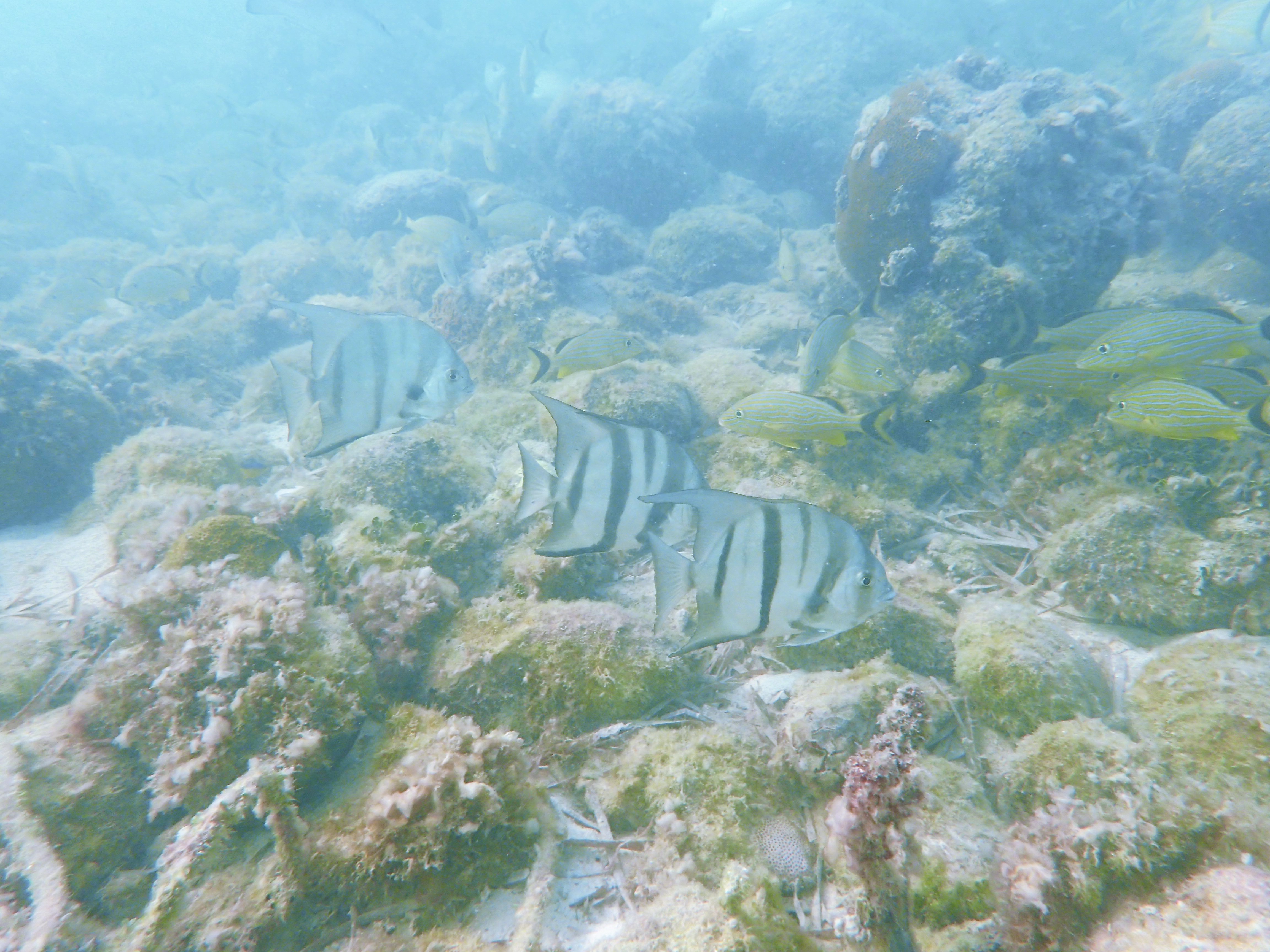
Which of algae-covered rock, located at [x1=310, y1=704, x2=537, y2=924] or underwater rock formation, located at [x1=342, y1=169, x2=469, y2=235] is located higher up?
underwater rock formation, located at [x1=342, y1=169, x2=469, y2=235]

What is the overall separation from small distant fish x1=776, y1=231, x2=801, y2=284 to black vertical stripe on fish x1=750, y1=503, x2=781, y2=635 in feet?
28.6

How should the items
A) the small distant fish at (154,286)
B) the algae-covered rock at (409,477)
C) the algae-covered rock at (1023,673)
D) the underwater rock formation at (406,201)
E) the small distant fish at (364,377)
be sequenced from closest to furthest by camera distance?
the algae-covered rock at (1023,673)
the small distant fish at (364,377)
the algae-covered rock at (409,477)
the small distant fish at (154,286)
the underwater rock formation at (406,201)

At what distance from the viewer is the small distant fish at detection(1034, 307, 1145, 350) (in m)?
4.00

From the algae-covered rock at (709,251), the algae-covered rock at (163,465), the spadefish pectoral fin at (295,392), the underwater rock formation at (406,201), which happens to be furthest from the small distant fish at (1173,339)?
the underwater rock formation at (406,201)

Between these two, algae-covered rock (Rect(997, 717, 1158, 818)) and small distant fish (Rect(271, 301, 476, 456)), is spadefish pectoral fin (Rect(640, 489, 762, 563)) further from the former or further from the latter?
small distant fish (Rect(271, 301, 476, 456))

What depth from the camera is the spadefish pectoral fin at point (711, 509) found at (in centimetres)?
193

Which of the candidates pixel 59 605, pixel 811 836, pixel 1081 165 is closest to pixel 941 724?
pixel 811 836

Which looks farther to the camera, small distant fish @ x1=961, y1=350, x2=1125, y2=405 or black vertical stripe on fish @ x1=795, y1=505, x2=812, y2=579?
small distant fish @ x1=961, y1=350, x2=1125, y2=405

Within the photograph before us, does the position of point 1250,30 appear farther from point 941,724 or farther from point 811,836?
point 811,836

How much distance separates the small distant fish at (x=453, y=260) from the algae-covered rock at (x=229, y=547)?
6.20 meters

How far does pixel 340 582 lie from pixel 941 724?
3.46 m

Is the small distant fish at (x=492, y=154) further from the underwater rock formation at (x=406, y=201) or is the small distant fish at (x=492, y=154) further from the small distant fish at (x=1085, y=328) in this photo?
the small distant fish at (x=1085, y=328)

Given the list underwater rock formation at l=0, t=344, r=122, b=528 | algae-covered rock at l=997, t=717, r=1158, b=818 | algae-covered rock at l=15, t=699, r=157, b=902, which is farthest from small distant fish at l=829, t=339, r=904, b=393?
underwater rock formation at l=0, t=344, r=122, b=528

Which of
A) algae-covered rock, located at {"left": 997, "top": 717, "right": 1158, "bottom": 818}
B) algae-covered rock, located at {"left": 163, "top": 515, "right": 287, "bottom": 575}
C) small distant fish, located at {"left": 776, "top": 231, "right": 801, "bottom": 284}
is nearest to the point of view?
algae-covered rock, located at {"left": 997, "top": 717, "right": 1158, "bottom": 818}
